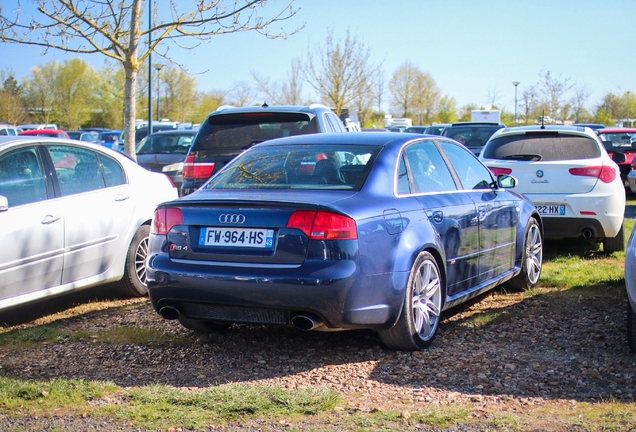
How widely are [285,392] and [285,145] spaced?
222cm

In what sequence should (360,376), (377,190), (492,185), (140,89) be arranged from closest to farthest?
(360,376), (377,190), (492,185), (140,89)

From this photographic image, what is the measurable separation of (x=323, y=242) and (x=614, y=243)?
5728 millimetres

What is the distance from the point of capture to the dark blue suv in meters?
9.25

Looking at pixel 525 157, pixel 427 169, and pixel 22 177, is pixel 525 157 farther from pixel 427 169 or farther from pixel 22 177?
pixel 22 177

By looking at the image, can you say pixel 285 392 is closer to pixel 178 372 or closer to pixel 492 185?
pixel 178 372

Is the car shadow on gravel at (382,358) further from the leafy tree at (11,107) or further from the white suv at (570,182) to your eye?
the leafy tree at (11,107)

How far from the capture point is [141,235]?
750cm

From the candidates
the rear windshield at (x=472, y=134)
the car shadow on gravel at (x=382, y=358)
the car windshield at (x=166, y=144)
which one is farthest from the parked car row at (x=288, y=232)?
the rear windshield at (x=472, y=134)

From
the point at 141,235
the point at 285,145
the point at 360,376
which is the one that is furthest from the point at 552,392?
the point at 141,235

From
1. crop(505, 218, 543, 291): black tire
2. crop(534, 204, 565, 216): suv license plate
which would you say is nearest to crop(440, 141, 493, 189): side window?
crop(505, 218, 543, 291): black tire

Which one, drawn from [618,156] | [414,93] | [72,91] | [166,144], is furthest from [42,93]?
[618,156]

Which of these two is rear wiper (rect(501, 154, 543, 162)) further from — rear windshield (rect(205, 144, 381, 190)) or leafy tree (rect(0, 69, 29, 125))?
leafy tree (rect(0, 69, 29, 125))

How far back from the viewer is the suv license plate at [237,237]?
4957mm

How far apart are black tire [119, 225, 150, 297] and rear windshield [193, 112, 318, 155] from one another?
200 cm
